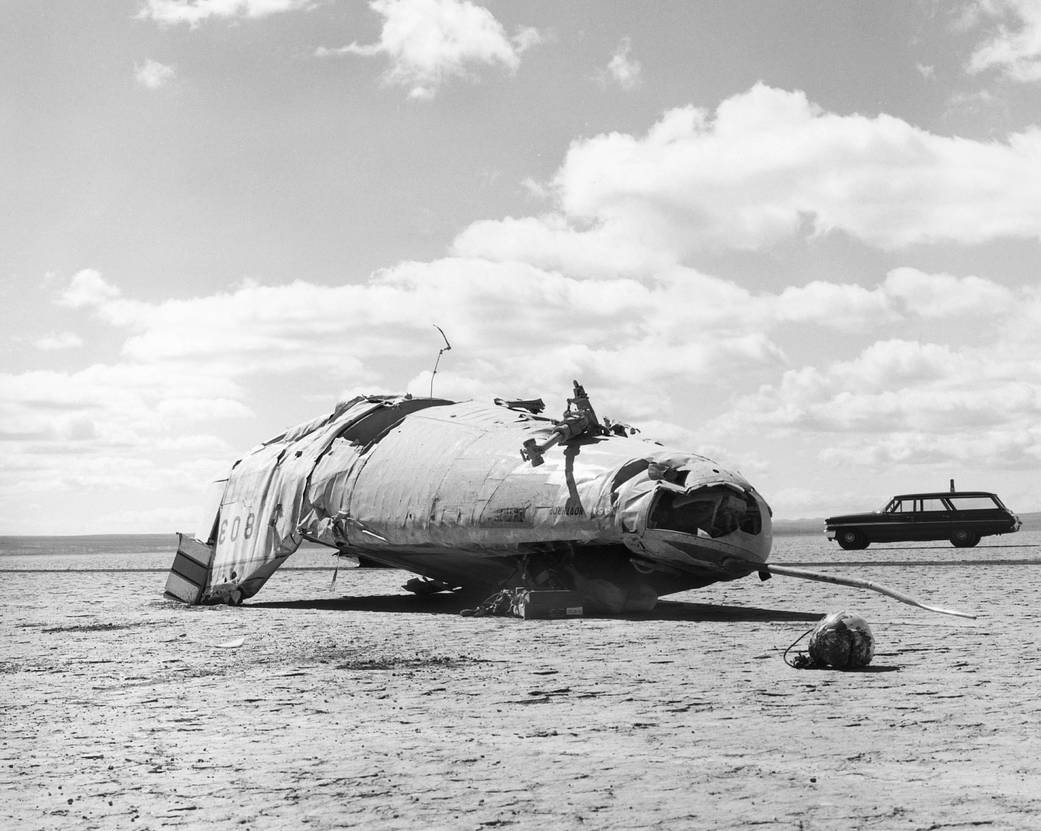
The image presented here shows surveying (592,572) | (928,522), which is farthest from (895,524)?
(592,572)

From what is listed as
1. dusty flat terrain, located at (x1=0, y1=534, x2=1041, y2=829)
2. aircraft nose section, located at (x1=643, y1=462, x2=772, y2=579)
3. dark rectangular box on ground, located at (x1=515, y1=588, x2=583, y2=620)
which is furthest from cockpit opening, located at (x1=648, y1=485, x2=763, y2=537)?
dark rectangular box on ground, located at (x1=515, y1=588, x2=583, y2=620)

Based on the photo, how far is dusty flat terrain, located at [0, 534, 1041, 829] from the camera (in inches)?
215

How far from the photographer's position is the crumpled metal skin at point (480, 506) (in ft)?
45.5

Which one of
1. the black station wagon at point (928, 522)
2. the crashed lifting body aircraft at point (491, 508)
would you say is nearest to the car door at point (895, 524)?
the black station wagon at point (928, 522)

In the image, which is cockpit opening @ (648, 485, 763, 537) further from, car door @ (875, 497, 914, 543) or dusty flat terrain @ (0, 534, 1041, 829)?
car door @ (875, 497, 914, 543)

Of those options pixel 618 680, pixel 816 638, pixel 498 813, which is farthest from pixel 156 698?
pixel 816 638

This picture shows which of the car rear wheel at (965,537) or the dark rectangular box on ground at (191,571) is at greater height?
the car rear wheel at (965,537)

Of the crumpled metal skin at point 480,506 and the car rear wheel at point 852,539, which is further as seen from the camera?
the car rear wheel at point 852,539

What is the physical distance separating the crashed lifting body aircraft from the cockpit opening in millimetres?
15

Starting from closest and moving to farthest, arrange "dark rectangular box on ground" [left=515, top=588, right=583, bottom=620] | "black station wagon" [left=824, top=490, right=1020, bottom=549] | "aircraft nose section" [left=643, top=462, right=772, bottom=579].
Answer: "aircraft nose section" [left=643, top=462, right=772, bottom=579], "dark rectangular box on ground" [left=515, top=588, right=583, bottom=620], "black station wagon" [left=824, top=490, right=1020, bottom=549]

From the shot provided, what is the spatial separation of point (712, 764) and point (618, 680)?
3046mm

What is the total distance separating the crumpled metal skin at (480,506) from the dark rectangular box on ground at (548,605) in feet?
1.29

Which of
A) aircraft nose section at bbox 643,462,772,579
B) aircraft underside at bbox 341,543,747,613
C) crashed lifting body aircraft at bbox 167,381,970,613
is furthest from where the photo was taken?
aircraft underside at bbox 341,543,747,613

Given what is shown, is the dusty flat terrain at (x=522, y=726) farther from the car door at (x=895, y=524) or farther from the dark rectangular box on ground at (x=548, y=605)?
the car door at (x=895, y=524)
